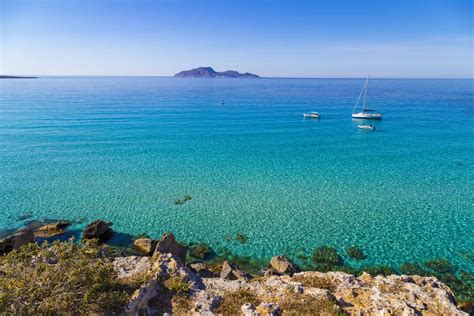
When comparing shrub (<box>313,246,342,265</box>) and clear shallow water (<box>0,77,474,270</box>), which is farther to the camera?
clear shallow water (<box>0,77,474,270</box>)

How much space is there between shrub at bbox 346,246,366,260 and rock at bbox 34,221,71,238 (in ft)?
72.7

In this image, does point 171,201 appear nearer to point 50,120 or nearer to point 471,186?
point 471,186

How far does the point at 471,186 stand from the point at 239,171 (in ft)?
85.9

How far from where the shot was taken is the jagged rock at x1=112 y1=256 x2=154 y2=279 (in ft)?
42.7

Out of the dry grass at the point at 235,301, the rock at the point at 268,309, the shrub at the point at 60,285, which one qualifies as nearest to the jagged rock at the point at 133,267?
the shrub at the point at 60,285

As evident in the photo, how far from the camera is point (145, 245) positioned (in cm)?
1961

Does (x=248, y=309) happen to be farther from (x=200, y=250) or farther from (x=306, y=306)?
(x=200, y=250)

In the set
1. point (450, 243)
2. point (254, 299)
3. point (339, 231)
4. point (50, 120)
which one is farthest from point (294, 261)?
point (50, 120)

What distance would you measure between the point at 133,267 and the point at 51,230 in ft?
40.6

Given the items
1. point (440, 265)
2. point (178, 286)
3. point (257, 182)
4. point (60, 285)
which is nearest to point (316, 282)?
point (178, 286)

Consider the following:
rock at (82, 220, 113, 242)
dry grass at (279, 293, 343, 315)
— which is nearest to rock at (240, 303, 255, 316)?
dry grass at (279, 293, 343, 315)

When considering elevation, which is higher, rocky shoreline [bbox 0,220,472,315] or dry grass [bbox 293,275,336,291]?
rocky shoreline [bbox 0,220,472,315]

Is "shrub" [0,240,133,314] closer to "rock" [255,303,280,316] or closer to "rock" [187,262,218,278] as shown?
"rock" [255,303,280,316]

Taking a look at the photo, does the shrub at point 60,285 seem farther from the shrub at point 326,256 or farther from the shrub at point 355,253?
the shrub at point 355,253
